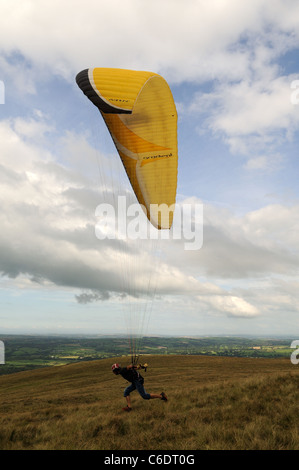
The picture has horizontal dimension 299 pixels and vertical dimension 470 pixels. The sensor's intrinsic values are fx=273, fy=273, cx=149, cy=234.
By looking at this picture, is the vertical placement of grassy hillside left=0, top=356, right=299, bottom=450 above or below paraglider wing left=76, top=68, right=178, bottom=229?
below

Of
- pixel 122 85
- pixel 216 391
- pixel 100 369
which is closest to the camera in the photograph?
pixel 122 85

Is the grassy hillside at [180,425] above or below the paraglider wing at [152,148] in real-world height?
below

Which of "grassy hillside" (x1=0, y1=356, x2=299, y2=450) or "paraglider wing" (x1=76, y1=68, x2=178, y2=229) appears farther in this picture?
"paraglider wing" (x1=76, y1=68, x2=178, y2=229)

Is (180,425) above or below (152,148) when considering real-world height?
below

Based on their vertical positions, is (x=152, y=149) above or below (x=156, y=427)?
above

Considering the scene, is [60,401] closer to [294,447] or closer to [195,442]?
[195,442]

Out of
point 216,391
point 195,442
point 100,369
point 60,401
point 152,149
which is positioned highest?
point 152,149

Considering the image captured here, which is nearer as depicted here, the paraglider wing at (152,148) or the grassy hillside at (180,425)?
the grassy hillside at (180,425)

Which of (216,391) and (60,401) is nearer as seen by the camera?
(216,391)

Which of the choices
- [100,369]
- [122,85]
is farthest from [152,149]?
[100,369]

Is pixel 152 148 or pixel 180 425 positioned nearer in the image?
pixel 180 425
